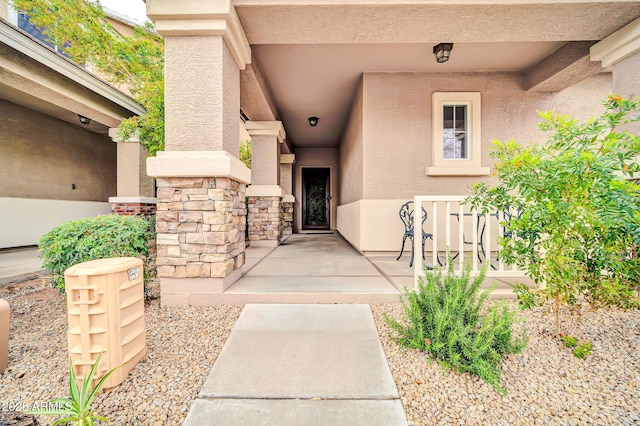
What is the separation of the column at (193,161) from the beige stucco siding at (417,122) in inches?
92.9

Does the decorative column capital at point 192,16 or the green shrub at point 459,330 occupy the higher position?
the decorative column capital at point 192,16

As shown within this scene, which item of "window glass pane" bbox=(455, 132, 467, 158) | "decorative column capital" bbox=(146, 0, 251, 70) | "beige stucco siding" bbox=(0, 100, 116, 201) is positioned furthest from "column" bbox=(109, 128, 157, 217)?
"window glass pane" bbox=(455, 132, 467, 158)

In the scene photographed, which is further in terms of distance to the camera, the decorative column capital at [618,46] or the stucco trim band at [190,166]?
the decorative column capital at [618,46]

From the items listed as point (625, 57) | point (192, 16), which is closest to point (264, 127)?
point (192, 16)

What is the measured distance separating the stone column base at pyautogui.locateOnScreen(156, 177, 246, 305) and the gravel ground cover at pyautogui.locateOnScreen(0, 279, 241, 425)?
18 centimetres

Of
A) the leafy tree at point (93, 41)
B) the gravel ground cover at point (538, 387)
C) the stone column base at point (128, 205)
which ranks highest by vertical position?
the leafy tree at point (93, 41)

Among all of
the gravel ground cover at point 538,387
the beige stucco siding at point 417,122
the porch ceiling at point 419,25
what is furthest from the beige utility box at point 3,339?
the beige stucco siding at point 417,122

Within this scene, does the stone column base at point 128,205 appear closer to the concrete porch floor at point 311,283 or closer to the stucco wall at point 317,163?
the concrete porch floor at point 311,283

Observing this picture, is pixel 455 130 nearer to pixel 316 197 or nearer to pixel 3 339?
pixel 3 339

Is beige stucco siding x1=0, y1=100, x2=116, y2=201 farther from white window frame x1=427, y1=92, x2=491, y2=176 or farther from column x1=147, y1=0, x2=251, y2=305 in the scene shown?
white window frame x1=427, y1=92, x2=491, y2=176

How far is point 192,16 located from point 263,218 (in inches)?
139

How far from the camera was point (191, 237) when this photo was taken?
7.16 ft

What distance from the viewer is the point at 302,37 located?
256 centimetres

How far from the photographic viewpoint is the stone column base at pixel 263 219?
5.23m
